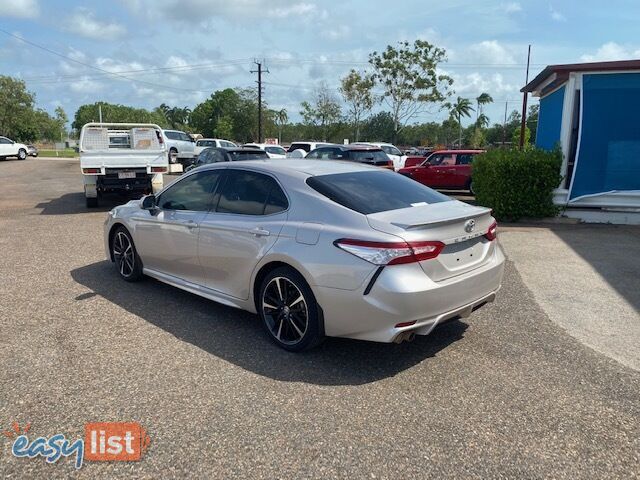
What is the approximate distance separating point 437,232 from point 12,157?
44.6 meters

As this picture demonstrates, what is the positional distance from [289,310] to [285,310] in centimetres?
4

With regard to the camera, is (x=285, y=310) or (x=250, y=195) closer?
(x=285, y=310)

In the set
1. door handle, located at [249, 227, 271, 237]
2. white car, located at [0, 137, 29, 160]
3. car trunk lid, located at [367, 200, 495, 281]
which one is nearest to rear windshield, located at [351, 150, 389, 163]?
car trunk lid, located at [367, 200, 495, 281]

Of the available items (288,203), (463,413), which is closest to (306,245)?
(288,203)

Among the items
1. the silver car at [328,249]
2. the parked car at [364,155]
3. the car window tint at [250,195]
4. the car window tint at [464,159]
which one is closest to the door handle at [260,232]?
the silver car at [328,249]

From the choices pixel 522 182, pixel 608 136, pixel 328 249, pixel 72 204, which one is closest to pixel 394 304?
pixel 328 249

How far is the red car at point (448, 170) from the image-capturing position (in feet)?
52.3

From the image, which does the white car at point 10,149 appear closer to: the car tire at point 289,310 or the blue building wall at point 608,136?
the blue building wall at point 608,136

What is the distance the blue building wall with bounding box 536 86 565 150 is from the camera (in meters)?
12.2

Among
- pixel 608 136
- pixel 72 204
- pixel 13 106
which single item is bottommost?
pixel 72 204

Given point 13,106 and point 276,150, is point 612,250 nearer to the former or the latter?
point 276,150

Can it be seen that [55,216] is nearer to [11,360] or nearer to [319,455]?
[11,360]

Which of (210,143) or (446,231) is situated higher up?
(210,143)

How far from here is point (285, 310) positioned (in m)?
4.10
